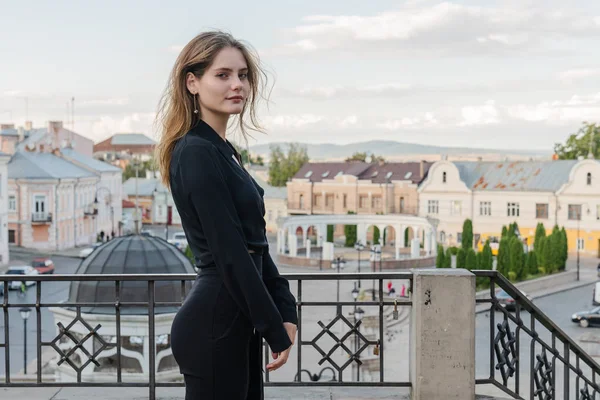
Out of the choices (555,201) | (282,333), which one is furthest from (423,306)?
(555,201)

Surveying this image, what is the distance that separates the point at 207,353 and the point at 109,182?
5867 cm

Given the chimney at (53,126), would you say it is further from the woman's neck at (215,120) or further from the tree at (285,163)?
the woman's neck at (215,120)

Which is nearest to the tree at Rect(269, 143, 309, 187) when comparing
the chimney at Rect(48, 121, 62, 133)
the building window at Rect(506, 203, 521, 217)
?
the chimney at Rect(48, 121, 62, 133)

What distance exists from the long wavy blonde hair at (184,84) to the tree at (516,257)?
35.3m

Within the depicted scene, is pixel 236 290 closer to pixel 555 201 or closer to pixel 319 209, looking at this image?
pixel 555 201

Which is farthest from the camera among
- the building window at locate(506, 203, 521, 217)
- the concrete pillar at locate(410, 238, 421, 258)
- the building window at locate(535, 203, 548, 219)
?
the building window at locate(506, 203, 521, 217)

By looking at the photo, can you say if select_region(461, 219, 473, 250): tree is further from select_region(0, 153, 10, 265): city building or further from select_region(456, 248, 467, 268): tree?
select_region(0, 153, 10, 265): city building

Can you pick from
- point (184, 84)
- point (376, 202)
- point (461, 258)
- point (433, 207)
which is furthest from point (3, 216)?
point (184, 84)

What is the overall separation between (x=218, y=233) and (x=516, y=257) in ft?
119

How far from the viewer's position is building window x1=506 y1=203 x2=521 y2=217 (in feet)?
168

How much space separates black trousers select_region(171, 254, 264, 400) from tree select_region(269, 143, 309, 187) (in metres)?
80.7

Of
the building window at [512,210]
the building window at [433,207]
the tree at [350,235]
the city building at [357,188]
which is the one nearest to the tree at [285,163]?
the city building at [357,188]

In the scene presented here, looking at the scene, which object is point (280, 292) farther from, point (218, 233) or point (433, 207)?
point (433, 207)

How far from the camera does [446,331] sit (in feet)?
16.2
